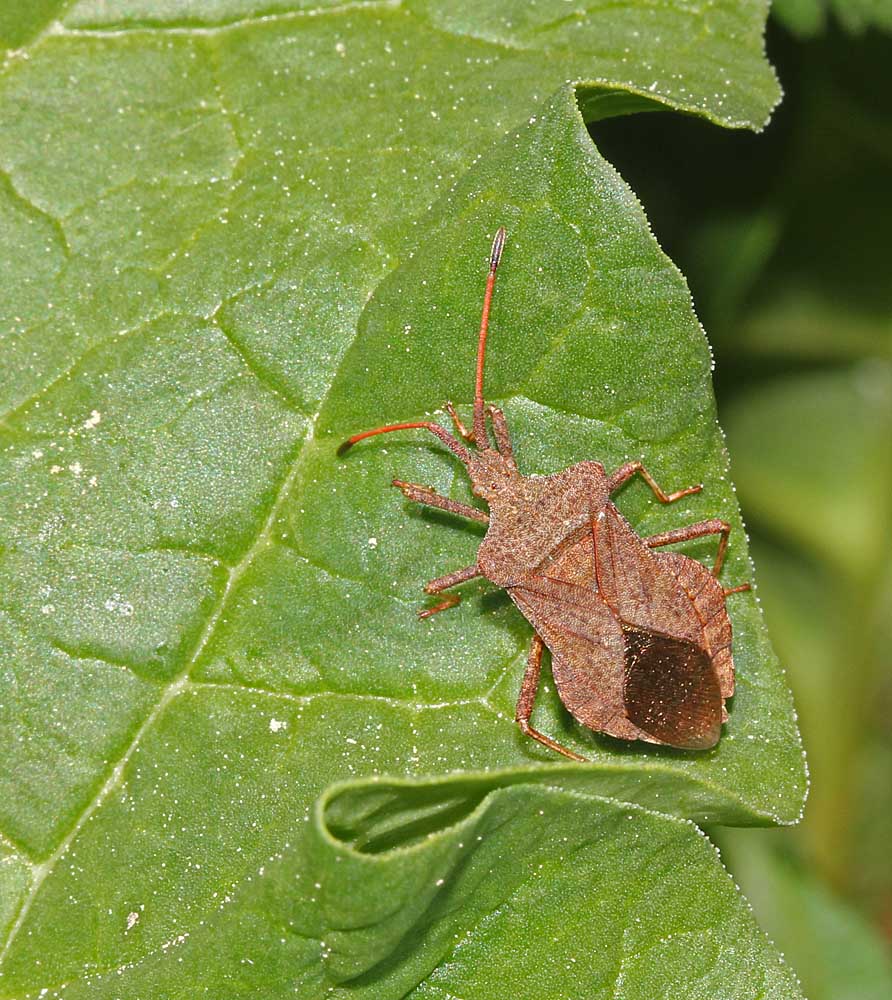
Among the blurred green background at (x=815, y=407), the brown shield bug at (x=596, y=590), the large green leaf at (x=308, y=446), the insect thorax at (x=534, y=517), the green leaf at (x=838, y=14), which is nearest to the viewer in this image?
the large green leaf at (x=308, y=446)

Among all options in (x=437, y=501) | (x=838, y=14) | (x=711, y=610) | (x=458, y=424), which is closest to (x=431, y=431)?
(x=458, y=424)

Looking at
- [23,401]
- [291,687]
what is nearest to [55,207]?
[23,401]

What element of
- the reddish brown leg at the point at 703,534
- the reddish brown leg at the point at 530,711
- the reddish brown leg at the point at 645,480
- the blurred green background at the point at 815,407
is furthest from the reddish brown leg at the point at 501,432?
the blurred green background at the point at 815,407

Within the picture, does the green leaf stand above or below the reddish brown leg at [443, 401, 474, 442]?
above

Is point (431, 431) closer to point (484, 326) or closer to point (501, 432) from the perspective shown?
point (501, 432)

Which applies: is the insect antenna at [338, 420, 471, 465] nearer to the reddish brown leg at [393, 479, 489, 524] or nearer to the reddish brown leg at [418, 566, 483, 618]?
the reddish brown leg at [393, 479, 489, 524]

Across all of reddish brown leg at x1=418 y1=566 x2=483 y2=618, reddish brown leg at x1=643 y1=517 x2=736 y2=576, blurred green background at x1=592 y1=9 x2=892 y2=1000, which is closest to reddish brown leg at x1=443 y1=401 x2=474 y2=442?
reddish brown leg at x1=418 y1=566 x2=483 y2=618

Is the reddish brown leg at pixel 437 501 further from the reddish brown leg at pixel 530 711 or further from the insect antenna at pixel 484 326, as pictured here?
the reddish brown leg at pixel 530 711
